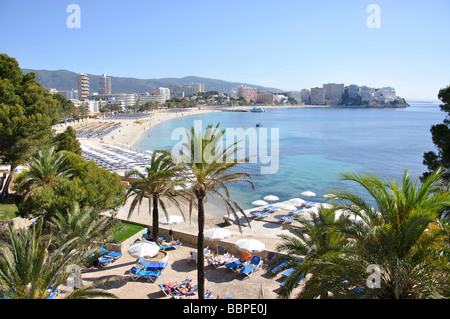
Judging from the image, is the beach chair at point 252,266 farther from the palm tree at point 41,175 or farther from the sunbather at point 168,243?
the palm tree at point 41,175

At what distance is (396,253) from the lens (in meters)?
4.05

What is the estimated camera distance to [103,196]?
1223cm

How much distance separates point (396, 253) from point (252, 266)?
268 inches

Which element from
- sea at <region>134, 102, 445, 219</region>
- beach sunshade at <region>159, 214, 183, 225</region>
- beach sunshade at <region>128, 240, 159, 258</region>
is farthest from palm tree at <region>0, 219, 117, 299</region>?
sea at <region>134, 102, 445, 219</region>

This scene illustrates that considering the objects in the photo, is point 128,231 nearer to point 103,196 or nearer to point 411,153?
point 103,196

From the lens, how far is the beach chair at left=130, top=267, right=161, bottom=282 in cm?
967

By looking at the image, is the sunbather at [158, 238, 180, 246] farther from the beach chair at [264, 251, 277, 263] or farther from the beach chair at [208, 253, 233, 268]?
the beach chair at [264, 251, 277, 263]

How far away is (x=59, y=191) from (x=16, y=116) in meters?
7.24

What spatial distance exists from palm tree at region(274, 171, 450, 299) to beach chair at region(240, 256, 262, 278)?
5749 mm

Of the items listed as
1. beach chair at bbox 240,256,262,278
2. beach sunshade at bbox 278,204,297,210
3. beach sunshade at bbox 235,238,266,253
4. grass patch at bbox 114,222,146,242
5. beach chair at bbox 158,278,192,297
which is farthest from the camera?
beach sunshade at bbox 278,204,297,210

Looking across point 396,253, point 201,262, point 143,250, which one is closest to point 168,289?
point 201,262

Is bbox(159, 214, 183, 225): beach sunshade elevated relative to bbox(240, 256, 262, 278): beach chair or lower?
elevated

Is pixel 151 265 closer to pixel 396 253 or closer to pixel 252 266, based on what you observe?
pixel 252 266

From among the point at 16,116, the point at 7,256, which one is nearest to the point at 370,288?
the point at 7,256
